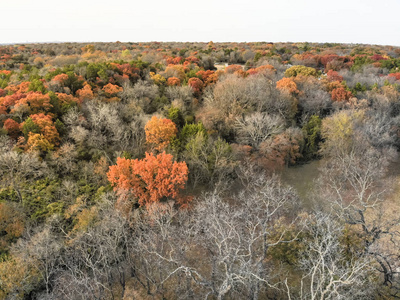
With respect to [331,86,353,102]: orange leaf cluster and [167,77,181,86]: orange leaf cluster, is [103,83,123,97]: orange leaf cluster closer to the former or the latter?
[167,77,181,86]: orange leaf cluster

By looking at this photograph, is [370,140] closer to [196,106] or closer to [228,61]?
[196,106]

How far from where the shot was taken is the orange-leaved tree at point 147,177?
26.2m

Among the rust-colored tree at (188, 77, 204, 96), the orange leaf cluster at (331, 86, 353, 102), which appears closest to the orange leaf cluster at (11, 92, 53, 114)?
the rust-colored tree at (188, 77, 204, 96)

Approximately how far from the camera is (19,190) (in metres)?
26.6

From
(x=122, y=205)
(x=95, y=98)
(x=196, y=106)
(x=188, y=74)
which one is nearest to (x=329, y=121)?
(x=196, y=106)

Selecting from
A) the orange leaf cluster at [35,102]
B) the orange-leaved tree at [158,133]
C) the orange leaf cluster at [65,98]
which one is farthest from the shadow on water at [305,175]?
the orange leaf cluster at [35,102]

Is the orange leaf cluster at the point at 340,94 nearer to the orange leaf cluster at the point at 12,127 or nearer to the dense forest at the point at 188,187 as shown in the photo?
the dense forest at the point at 188,187

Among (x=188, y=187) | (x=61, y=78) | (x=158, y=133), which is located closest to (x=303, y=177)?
(x=188, y=187)

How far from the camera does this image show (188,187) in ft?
111

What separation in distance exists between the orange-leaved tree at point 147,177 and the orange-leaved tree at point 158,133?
5.16 m

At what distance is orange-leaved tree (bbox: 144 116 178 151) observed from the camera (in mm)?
31891

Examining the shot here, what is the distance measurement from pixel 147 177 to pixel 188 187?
8.62m

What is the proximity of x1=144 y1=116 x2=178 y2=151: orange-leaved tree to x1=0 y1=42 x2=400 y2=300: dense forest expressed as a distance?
0.59 ft

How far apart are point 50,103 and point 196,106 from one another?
21471 millimetres
